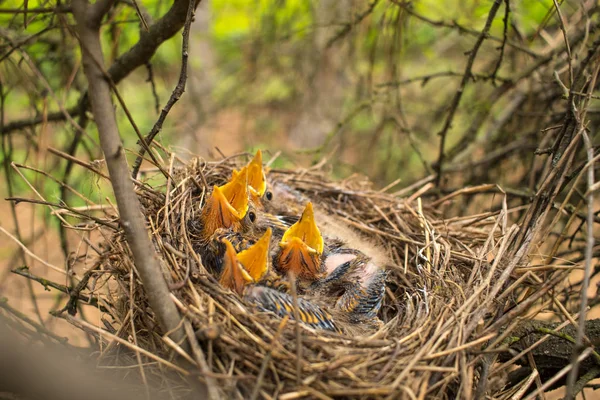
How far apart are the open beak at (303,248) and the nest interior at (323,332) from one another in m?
0.40

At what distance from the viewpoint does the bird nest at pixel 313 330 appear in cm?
141

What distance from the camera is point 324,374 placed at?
1418mm

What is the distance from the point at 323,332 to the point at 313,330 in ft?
0.17

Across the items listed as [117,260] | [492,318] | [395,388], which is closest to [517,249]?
[492,318]

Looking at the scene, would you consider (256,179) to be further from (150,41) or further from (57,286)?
(57,286)

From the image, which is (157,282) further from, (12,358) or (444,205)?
(444,205)

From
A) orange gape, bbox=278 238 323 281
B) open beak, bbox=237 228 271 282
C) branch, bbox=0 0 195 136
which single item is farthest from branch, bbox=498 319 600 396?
branch, bbox=0 0 195 136

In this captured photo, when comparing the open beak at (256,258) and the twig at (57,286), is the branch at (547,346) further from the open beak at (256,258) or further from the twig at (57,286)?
the twig at (57,286)

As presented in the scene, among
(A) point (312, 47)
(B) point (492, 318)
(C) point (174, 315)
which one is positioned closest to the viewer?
(C) point (174, 315)

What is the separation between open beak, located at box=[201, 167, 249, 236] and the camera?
2.10m

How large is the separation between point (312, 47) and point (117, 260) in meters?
3.80

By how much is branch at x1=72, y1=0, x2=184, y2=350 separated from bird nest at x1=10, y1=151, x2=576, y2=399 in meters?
0.17

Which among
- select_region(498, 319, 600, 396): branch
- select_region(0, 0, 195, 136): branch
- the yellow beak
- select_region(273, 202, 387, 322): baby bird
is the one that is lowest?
select_region(498, 319, 600, 396): branch

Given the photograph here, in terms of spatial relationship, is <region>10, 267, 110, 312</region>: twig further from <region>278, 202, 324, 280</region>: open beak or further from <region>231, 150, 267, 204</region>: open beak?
<region>231, 150, 267, 204</region>: open beak
